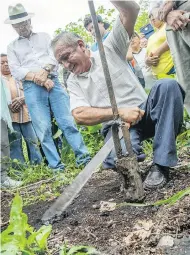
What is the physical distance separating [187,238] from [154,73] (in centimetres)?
269

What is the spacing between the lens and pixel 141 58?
443 centimetres

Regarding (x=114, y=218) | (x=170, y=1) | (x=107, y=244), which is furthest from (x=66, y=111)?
(x=107, y=244)

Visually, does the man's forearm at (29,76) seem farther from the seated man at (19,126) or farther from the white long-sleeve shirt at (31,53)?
the seated man at (19,126)

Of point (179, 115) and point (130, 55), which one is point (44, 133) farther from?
point (179, 115)

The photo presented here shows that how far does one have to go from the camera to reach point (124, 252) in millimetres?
1407

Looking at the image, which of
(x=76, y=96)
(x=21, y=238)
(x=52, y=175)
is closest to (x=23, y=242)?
(x=21, y=238)

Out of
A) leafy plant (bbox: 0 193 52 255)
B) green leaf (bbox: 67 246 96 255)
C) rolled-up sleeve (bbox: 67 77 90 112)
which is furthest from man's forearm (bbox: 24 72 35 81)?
green leaf (bbox: 67 246 96 255)

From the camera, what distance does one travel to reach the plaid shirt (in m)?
4.32

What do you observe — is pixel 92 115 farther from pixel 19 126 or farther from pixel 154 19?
pixel 19 126

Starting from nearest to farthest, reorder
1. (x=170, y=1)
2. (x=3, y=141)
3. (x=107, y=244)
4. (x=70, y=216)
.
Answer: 1. (x=107, y=244)
2. (x=70, y=216)
3. (x=170, y=1)
4. (x=3, y=141)

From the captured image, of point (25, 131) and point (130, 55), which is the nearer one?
point (130, 55)

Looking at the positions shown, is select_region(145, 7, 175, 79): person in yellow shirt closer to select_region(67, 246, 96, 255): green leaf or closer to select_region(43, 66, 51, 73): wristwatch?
select_region(43, 66, 51, 73): wristwatch

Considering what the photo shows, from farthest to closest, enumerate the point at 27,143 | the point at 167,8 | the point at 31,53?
the point at 27,143 → the point at 31,53 → the point at 167,8

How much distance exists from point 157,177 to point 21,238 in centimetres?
89
